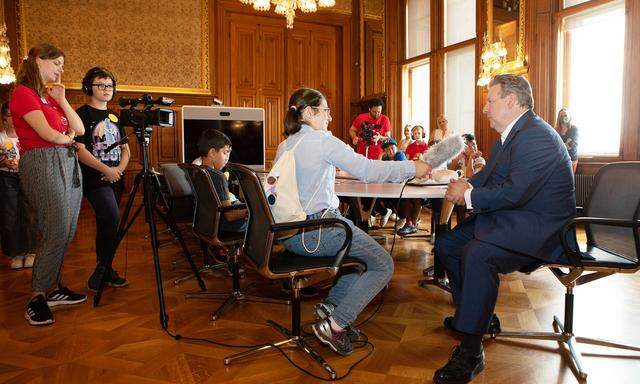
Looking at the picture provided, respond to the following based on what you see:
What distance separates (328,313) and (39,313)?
1.61m

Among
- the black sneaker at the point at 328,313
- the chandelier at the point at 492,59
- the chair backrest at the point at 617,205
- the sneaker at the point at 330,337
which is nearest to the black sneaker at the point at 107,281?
the black sneaker at the point at 328,313

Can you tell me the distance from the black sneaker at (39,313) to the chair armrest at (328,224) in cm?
160

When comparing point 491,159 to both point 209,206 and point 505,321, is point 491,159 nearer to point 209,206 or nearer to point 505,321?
point 505,321

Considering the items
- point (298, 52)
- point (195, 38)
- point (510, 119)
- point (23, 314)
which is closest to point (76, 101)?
point (195, 38)

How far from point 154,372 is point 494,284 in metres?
1.46

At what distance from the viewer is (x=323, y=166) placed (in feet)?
6.70

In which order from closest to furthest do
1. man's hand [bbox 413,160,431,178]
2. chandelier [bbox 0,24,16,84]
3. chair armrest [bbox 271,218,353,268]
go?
1. chair armrest [bbox 271,218,353,268]
2. man's hand [bbox 413,160,431,178]
3. chandelier [bbox 0,24,16,84]

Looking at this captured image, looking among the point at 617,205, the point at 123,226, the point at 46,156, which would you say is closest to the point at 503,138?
the point at 617,205

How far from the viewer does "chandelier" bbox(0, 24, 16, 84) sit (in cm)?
679

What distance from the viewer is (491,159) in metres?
2.30

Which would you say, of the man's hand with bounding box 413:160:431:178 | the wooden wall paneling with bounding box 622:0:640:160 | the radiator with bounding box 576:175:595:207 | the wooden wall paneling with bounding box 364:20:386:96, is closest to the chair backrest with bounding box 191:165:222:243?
the man's hand with bounding box 413:160:431:178

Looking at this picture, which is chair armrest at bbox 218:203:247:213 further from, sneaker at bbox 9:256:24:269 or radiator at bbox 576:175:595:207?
radiator at bbox 576:175:595:207

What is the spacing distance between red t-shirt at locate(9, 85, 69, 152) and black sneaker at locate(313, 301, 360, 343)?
168 centimetres

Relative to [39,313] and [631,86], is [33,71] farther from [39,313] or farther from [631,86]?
[631,86]
